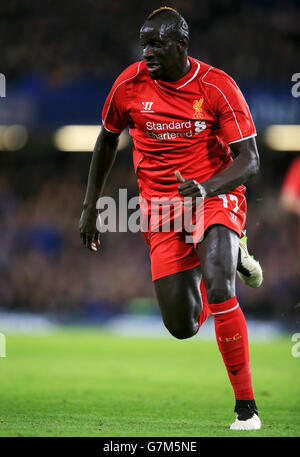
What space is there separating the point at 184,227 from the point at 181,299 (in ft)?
1.51

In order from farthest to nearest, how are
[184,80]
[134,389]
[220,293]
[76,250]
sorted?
[76,250] < [134,389] < [184,80] < [220,293]

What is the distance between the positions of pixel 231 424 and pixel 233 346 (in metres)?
0.47

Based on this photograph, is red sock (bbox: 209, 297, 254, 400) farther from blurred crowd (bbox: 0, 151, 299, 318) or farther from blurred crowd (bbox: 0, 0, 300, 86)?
blurred crowd (bbox: 0, 0, 300, 86)

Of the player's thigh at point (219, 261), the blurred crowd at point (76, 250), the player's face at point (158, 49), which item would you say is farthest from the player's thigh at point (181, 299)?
the blurred crowd at point (76, 250)

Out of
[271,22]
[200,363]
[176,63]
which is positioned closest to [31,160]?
[271,22]

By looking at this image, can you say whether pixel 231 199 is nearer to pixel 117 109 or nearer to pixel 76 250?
pixel 117 109

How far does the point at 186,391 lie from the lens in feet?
20.0

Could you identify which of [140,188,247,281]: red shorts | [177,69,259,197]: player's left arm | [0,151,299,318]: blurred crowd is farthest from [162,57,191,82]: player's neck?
[0,151,299,318]: blurred crowd

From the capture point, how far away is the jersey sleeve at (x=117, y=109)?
4.68 meters

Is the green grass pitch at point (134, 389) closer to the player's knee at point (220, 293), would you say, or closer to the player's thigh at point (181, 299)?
the player's thigh at point (181, 299)

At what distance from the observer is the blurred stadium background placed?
51.0 ft

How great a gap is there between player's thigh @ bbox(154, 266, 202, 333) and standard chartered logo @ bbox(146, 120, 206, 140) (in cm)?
87

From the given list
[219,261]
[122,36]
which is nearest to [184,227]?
[219,261]

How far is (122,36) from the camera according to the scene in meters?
17.3
